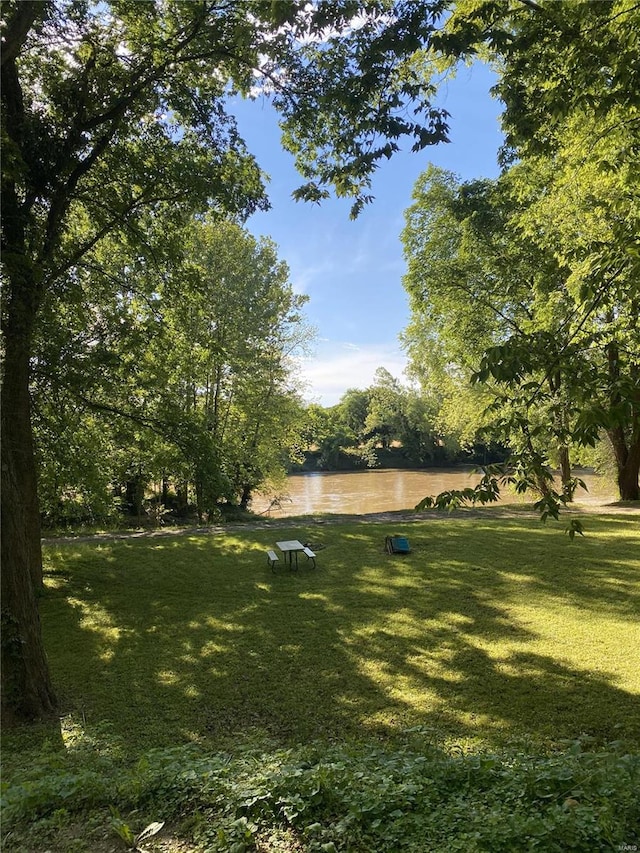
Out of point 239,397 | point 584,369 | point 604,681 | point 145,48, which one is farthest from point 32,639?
point 239,397

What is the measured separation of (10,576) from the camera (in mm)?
4332

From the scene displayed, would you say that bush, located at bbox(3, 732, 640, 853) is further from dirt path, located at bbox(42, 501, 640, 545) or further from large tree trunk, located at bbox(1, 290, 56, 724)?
dirt path, located at bbox(42, 501, 640, 545)

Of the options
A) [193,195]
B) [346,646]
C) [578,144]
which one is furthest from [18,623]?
[578,144]

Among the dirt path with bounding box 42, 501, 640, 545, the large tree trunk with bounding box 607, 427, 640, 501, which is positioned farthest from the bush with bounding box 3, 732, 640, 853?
the large tree trunk with bounding box 607, 427, 640, 501

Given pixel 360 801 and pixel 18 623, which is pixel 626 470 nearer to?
pixel 360 801

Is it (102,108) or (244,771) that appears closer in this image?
(244,771)

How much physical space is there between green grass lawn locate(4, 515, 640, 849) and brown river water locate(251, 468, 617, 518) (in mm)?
7867

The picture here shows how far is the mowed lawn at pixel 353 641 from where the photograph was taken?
4312 mm

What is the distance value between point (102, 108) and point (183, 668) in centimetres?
701

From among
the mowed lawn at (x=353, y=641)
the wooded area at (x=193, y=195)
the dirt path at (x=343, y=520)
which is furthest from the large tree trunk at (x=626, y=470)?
the wooded area at (x=193, y=195)

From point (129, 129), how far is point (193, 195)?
3.91ft

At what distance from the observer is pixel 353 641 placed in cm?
606

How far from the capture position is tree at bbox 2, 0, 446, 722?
13.6ft

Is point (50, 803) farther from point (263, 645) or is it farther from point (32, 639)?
point (263, 645)
